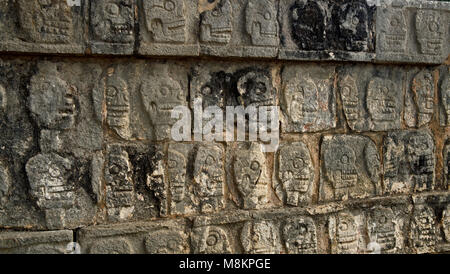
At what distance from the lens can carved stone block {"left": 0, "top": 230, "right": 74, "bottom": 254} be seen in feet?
8.32

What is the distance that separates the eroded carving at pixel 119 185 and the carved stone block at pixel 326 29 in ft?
4.07

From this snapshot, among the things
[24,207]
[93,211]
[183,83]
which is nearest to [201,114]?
[183,83]

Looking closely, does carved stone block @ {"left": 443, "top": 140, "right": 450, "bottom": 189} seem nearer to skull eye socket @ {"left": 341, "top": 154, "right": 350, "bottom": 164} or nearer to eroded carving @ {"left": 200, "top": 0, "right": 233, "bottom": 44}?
skull eye socket @ {"left": 341, "top": 154, "right": 350, "bottom": 164}

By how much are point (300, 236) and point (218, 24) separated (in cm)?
155

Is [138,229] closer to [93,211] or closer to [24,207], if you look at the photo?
[93,211]

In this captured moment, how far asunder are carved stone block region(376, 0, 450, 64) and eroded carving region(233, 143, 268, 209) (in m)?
1.18

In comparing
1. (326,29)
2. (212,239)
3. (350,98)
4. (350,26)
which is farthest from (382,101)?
(212,239)

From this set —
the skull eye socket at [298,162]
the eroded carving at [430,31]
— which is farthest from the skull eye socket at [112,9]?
the eroded carving at [430,31]

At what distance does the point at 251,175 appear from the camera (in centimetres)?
307

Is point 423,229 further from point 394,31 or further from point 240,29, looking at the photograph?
point 240,29

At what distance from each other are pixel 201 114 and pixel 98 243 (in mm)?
1015

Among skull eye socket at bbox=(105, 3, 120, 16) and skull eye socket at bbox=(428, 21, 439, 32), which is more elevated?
skull eye socket at bbox=(428, 21, 439, 32)

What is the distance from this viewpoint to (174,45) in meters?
2.81

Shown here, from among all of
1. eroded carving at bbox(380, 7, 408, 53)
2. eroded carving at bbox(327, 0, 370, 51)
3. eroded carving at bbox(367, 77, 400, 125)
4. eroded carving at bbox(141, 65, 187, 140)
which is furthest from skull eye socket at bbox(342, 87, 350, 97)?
eroded carving at bbox(141, 65, 187, 140)
